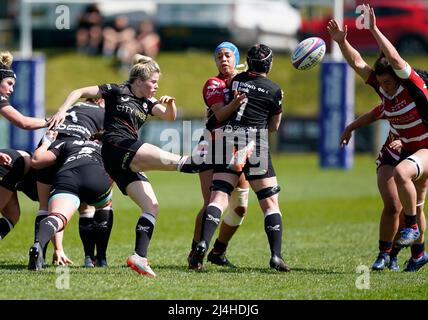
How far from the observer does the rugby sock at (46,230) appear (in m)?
7.58

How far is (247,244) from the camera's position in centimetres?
1088

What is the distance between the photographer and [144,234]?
768 centimetres

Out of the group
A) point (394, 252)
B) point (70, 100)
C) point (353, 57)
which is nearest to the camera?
point (70, 100)

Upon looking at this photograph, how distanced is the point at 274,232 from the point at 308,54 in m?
1.71

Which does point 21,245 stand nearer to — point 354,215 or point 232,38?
point 354,215

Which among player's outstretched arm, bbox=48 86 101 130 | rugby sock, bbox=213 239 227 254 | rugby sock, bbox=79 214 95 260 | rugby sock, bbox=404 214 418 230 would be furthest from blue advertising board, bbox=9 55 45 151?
rugby sock, bbox=404 214 418 230

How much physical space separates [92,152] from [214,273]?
162 centimetres

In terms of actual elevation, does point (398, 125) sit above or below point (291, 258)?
above

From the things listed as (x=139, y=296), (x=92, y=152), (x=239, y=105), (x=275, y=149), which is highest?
(x=239, y=105)

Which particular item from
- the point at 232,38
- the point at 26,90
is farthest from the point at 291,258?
the point at 232,38

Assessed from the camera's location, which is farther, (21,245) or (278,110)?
(21,245)

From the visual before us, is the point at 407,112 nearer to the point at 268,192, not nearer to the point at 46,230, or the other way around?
the point at 268,192

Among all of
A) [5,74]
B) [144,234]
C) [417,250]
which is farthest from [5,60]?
[417,250]
